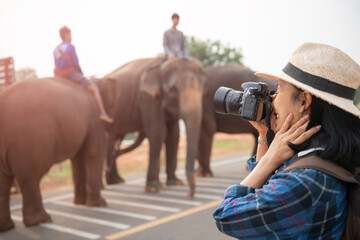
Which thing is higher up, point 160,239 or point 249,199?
point 249,199

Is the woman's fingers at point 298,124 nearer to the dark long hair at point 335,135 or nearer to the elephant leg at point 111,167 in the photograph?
the dark long hair at point 335,135

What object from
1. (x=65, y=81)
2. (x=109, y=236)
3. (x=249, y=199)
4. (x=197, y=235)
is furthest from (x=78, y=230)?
(x=249, y=199)

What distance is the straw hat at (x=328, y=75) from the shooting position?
1.23 metres

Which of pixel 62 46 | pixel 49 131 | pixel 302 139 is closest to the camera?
pixel 302 139

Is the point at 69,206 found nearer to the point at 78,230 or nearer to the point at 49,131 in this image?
the point at 78,230

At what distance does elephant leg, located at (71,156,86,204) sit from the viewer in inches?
213

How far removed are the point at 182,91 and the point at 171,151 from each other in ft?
5.74

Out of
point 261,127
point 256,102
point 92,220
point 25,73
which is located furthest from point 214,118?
point 256,102

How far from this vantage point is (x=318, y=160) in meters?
1.18

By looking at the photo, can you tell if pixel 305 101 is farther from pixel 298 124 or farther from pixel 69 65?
pixel 69 65

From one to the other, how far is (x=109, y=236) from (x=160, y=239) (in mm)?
563

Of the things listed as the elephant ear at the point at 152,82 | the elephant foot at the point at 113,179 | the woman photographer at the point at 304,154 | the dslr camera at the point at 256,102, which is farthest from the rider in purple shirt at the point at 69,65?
the woman photographer at the point at 304,154

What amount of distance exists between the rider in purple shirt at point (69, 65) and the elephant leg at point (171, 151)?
2004 millimetres

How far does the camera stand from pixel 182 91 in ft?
19.7
